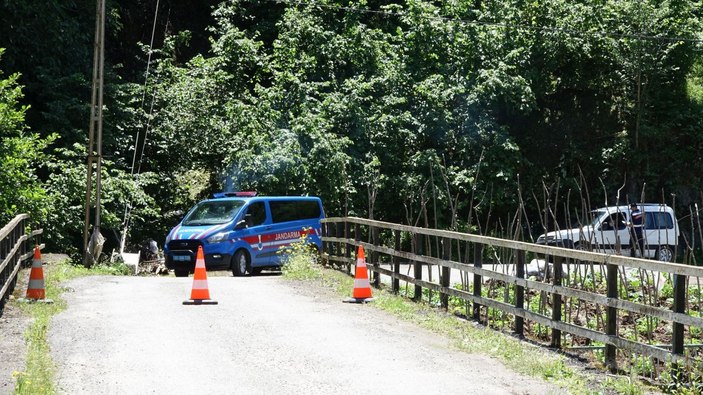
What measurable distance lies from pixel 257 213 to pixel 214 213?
1.03 meters

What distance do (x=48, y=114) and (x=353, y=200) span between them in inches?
391

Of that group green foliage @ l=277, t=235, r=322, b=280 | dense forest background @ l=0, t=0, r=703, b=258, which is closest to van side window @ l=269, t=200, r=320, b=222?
green foliage @ l=277, t=235, r=322, b=280

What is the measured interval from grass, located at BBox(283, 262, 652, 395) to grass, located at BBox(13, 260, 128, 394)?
4.46 meters

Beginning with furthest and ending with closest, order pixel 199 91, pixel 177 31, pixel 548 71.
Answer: pixel 177 31
pixel 548 71
pixel 199 91

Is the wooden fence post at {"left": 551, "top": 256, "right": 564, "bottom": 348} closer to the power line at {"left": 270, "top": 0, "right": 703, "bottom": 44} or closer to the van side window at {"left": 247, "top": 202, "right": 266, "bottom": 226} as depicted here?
the van side window at {"left": 247, "top": 202, "right": 266, "bottom": 226}

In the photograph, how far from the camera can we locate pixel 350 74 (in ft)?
117

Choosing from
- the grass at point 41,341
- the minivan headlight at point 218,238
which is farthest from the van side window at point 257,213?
the grass at point 41,341

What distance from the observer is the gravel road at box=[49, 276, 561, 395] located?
9.07m

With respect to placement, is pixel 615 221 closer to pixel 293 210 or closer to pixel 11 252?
pixel 11 252

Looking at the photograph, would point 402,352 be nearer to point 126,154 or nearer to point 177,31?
point 126,154

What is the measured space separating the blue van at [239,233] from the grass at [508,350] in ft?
23.4

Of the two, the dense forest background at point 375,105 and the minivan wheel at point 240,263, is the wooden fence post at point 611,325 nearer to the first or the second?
the minivan wheel at point 240,263

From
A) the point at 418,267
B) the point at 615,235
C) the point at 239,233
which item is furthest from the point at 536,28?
the point at 615,235

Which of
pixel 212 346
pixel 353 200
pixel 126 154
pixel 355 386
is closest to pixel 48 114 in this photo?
pixel 126 154
